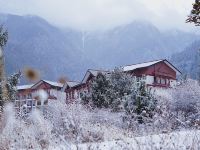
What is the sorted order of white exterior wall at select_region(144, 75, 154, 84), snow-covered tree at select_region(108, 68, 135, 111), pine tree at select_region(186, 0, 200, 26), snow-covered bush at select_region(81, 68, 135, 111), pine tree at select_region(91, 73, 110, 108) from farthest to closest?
white exterior wall at select_region(144, 75, 154, 84) → snow-covered tree at select_region(108, 68, 135, 111) → pine tree at select_region(91, 73, 110, 108) → snow-covered bush at select_region(81, 68, 135, 111) → pine tree at select_region(186, 0, 200, 26)

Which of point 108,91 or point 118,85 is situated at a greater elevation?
point 118,85

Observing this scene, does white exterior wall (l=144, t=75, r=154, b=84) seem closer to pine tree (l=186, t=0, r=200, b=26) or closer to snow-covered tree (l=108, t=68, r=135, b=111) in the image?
snow-covered tree (l=108, t=68, r=135, b=111)

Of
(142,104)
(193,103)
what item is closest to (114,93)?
(193,103)

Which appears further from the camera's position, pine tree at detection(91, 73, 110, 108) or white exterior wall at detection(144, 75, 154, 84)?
white exterior wall at detection(144, 75, 154, 84)

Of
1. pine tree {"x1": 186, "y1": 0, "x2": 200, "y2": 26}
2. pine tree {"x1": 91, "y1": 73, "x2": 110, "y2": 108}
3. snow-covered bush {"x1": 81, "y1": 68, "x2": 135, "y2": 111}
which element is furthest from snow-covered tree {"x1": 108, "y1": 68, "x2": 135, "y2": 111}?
pine tree {"x1": 186, "y1": 0, "x2": 200, "y2": 26}

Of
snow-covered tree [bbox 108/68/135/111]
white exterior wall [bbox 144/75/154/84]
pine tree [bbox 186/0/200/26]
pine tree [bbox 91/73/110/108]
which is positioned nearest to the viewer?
pine tree [bbox 186/0/200/26]

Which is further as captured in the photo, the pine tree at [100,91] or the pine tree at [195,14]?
the pine tree at [100,91]

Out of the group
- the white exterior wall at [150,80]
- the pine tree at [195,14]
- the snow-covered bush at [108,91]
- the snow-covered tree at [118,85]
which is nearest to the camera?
the pine tree at [195,14]

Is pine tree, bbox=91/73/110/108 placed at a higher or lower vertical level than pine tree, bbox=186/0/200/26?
lower

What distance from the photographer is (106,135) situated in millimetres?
12695

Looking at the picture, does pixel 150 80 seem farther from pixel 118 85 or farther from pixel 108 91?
pixel 108 91

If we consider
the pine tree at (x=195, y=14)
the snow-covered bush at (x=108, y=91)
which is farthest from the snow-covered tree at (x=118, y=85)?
the pine tree at (x=195, y=14)

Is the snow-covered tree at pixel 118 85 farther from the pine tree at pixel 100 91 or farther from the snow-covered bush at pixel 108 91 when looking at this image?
the pine tree at pixel 100 91

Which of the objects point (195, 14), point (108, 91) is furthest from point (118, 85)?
point (195, 14)
